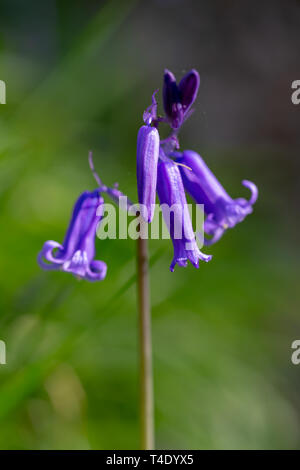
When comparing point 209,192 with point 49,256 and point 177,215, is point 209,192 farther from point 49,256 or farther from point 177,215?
point 49,256

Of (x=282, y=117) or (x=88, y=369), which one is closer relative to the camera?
(x=88, y=369)

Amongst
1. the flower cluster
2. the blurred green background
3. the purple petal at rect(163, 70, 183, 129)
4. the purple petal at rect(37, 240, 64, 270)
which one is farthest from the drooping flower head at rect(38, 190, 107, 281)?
the purple petal at rect(163, 70, 183, 129)

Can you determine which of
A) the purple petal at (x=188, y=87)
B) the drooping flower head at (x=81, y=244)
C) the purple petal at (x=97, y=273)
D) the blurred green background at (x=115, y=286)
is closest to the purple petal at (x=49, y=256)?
the drooping flower head at (x=81, y=244)

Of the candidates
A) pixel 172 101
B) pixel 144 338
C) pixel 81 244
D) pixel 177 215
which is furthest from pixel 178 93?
pixel 144 338

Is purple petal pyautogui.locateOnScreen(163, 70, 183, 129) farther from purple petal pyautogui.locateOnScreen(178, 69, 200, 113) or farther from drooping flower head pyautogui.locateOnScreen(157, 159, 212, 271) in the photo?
drooping flower head pyautogui.locateOnScreen(157, 159, 212, 271)

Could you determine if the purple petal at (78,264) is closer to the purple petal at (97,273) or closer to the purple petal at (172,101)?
the purple petal at (97,273)
